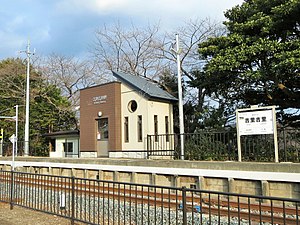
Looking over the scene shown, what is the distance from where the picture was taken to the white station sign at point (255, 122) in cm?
1079

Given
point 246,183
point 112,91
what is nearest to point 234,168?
point 246,183

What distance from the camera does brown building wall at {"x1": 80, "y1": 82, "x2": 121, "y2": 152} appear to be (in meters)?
19.6

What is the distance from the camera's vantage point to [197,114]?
795 inches

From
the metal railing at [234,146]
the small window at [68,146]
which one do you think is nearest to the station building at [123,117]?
the metal railing at [234,146]

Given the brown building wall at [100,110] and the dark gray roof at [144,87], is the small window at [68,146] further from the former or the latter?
the dark gray roof at [144,87]

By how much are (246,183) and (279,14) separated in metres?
7.08

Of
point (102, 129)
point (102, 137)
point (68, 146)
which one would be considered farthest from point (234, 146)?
point (68, 146)

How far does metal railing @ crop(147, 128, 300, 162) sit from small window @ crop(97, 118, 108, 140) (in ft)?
22.7

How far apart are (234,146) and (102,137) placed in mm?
10555

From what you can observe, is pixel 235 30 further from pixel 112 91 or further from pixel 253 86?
pixel 112 91

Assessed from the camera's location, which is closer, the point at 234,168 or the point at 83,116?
the point at 234,168

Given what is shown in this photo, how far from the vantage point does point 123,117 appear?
1991 cm

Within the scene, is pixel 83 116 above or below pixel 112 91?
below

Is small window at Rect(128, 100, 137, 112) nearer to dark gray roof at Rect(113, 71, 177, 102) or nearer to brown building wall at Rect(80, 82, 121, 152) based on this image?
brown building wall at Rect(80, 82, 121, 152)
